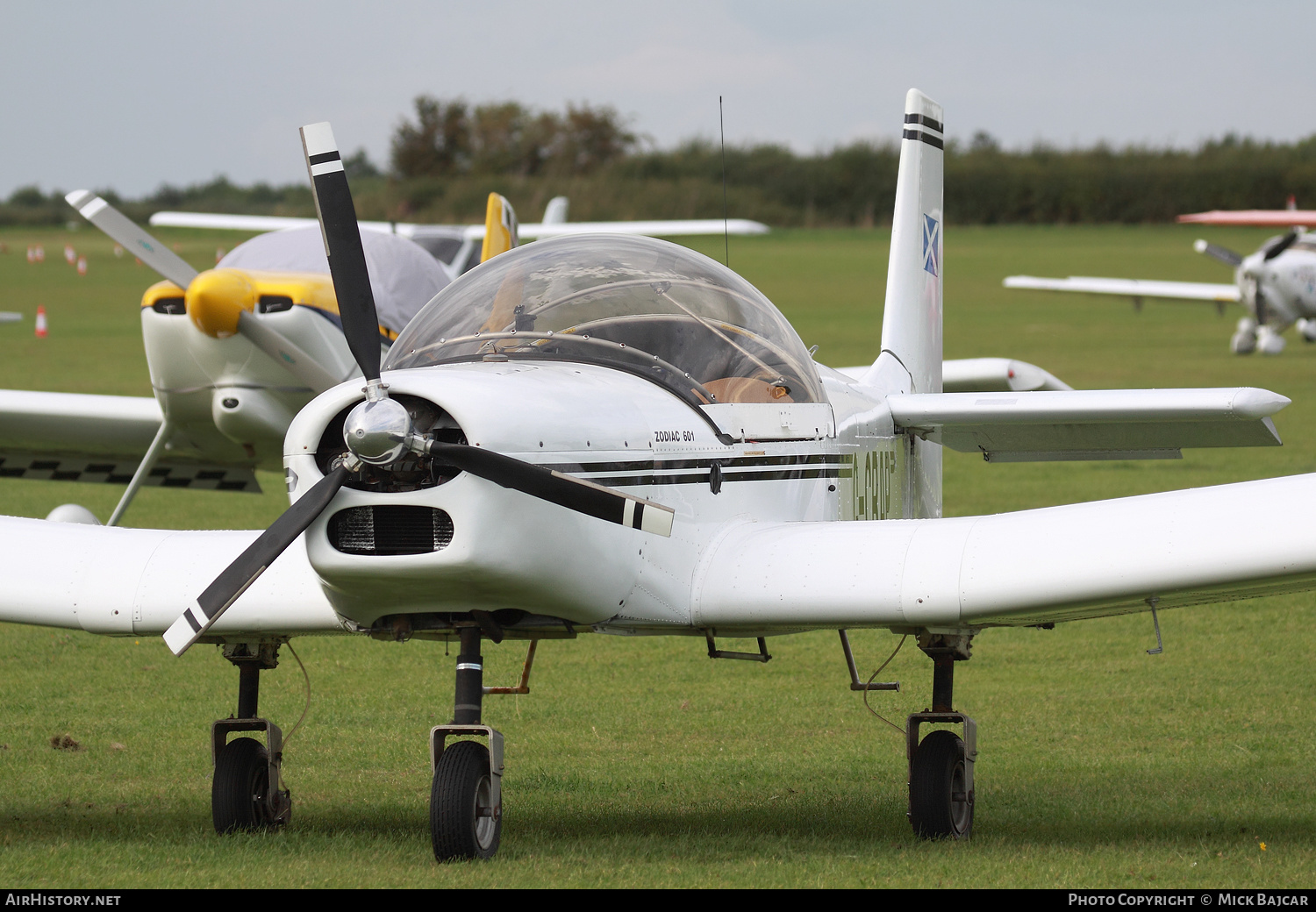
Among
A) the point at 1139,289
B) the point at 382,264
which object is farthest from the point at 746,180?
the point at 382,264

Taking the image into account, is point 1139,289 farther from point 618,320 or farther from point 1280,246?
point 618,320

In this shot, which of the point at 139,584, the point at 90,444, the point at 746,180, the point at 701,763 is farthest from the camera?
the point at 746,180

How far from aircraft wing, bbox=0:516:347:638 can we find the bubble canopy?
0.88 m

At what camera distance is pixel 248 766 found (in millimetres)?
6234

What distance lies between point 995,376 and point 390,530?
6.55m

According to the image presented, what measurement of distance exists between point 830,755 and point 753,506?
1.98 metres

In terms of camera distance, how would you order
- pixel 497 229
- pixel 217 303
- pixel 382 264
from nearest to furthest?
1. pixel 497 229
2. pixel 217 303
3. pixel 382 264

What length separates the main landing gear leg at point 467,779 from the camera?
5180 millimetres

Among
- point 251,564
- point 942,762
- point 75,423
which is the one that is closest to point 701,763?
point 942,762

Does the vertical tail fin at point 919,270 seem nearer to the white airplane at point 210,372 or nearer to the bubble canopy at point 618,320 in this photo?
the white airplane at point 210,372

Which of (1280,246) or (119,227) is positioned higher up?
(119,227)

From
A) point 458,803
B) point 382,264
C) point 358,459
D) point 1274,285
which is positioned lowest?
point 1274,285

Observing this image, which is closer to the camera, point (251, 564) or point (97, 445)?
point (251, 564)

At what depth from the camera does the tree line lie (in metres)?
81.4
